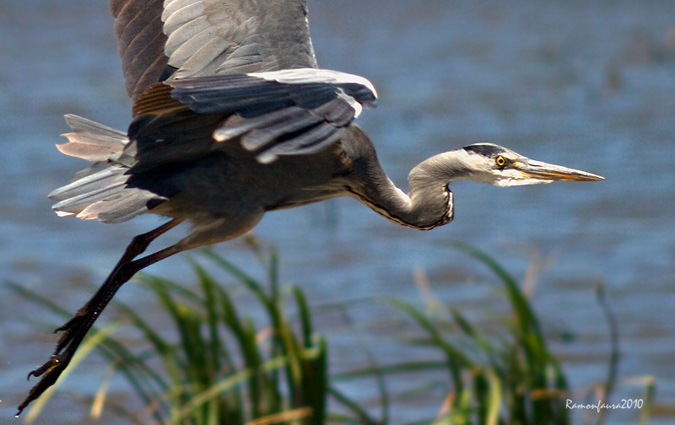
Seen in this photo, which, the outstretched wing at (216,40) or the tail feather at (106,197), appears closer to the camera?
the tail feather at (106,197)

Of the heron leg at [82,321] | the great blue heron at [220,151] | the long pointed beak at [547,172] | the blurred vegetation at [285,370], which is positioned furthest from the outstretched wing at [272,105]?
the blurred vegetation at [285,370]

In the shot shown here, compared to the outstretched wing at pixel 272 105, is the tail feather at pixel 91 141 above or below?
above

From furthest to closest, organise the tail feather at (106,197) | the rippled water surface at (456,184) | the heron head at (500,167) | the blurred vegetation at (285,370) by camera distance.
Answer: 1. the rippled water surface at (456,184)
2. the blurred vegetation at (285,370)
3. the heron head at (500,167)
4. the tail feather at (106,197)

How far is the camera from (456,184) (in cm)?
1190

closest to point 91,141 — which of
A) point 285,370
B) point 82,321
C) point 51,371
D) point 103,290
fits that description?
point 103,290

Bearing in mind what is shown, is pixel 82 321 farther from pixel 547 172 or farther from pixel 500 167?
pixel 547 172

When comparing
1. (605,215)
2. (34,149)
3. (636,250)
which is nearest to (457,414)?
(636,250)

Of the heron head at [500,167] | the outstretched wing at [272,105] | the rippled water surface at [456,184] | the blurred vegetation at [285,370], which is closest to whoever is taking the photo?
the outstretched wing at [272,105]

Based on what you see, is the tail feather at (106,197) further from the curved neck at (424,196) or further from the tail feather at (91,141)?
the curved neck at (424,196)

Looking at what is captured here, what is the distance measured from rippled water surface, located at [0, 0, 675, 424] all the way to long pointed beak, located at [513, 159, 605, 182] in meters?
1.03

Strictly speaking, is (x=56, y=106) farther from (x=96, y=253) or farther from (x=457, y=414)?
(x=457, y=414)

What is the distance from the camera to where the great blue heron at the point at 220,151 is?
348 cm

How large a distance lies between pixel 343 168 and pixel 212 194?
0.48 metres

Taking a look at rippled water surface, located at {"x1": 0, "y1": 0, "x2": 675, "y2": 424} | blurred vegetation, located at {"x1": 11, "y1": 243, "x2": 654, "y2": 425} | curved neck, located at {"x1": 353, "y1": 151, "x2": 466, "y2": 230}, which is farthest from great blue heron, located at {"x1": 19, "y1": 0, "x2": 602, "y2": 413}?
rippled water surface, located at {"x1": 0, "y1": 0, "x2": 675, "y2": 424}
